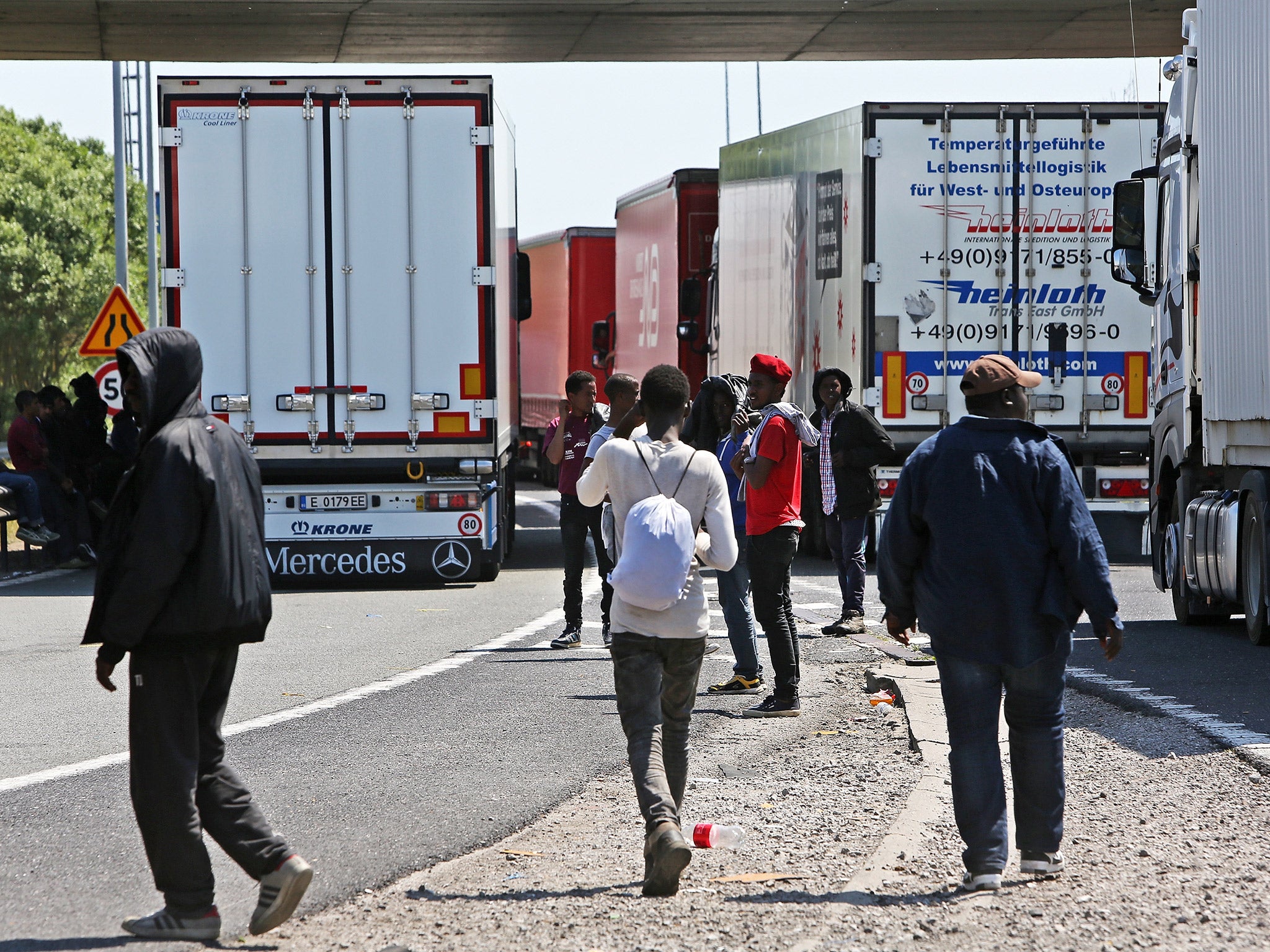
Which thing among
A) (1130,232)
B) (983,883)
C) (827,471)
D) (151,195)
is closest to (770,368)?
(827,471)

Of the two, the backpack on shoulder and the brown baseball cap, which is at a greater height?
the brown baseball cap

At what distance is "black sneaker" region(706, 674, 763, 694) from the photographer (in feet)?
31.6

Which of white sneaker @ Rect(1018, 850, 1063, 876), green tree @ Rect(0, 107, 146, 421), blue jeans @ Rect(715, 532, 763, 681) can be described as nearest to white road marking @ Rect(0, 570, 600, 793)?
blue jeans @ Rect(715, 532, 763, 681)

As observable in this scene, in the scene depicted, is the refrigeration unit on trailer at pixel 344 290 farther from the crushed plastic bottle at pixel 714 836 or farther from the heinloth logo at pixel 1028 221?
the crushed plastic bottle at pixel 714 836

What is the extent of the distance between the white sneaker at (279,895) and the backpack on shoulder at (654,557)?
4.28ft

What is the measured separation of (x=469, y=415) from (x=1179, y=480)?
5984 millimetres

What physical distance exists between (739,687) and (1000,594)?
4334 millimetres

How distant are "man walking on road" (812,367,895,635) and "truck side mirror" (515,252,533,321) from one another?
21.4 feet

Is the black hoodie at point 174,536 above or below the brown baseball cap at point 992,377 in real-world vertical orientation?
below

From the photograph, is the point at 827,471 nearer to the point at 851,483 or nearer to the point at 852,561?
the point at 851,483

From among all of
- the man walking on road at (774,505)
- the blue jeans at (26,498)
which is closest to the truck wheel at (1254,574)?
the man walking on road at (774,505)

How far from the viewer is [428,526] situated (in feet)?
51.3

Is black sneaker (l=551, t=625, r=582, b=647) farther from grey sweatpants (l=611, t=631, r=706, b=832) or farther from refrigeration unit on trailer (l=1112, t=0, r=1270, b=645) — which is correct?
grey sweatpants (l=611, t=631, r=706, b=832)

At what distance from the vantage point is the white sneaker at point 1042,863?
5.53m
